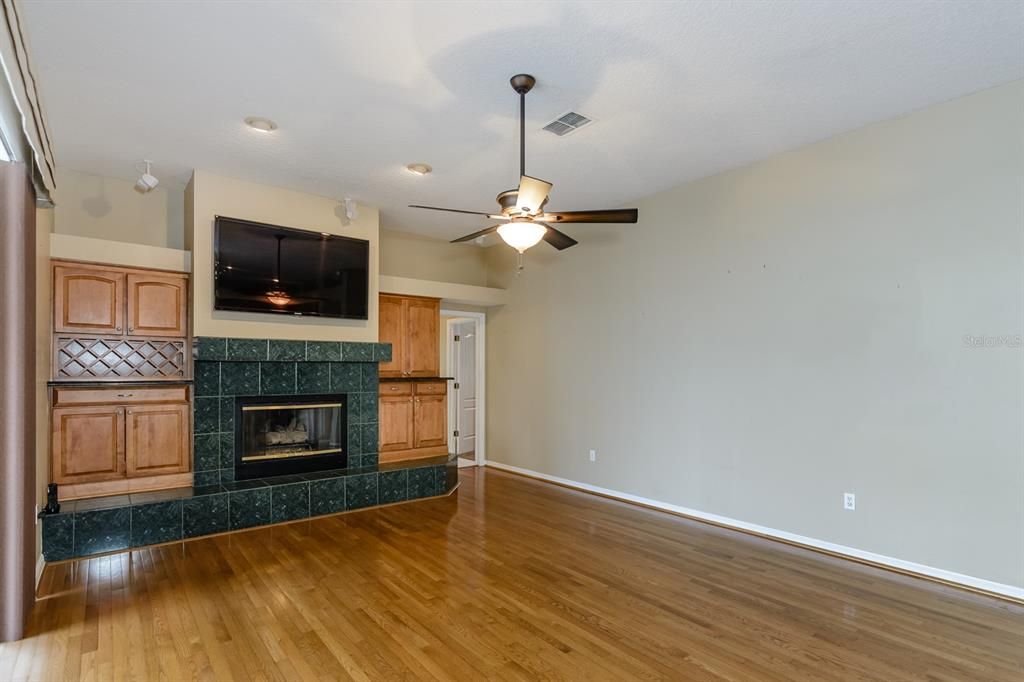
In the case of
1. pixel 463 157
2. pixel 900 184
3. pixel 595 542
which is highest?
pixel 463 157

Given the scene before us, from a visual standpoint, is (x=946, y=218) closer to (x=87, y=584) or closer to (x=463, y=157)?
(x=463, y=157)

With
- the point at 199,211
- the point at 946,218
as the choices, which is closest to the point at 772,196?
the point at 946,218

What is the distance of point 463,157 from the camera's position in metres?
4.44

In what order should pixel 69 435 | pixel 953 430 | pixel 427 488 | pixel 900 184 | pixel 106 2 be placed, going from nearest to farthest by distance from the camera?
pixel 106 2, pixel 953 430, pixel 900 184, pixel 69 435, pixel 427 488

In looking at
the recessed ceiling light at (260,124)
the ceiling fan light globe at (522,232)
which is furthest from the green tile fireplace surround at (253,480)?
the ceiling fan light globe at (522,232)

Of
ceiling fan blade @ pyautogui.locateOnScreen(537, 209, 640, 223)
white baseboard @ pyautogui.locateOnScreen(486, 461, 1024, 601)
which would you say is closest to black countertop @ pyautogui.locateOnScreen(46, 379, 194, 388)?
ceiling fan blade @ pyautogui.locateOnScreen(537, 209, 640, 223)

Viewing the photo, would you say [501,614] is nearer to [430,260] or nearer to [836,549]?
[836,549]

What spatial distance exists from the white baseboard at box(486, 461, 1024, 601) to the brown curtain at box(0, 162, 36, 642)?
4.73m

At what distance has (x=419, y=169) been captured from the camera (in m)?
4.68

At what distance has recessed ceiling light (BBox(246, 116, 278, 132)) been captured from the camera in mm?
3762

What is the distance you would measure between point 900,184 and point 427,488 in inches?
194

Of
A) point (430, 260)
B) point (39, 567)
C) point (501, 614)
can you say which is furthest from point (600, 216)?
point (39, 567)

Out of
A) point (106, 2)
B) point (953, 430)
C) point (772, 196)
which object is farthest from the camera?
point (772, 196)

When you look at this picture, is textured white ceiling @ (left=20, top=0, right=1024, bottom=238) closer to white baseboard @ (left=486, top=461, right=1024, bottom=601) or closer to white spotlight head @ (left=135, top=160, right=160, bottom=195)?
white spotlight head @ (left=135, top=160, right=160, bottom=195)
